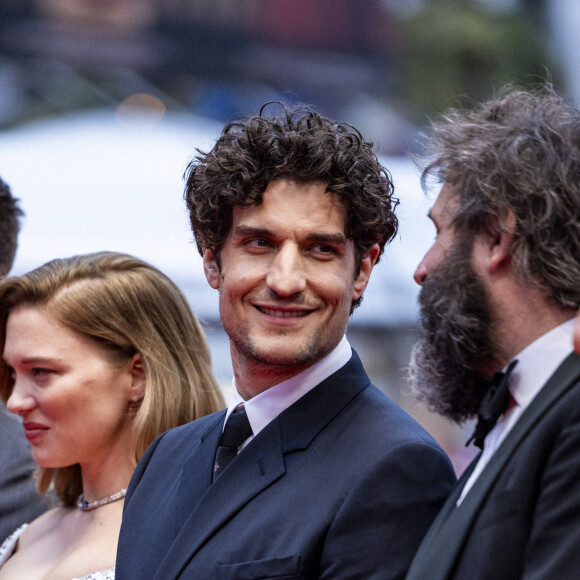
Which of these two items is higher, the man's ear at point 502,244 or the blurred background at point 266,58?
the blurred background at point 266,58

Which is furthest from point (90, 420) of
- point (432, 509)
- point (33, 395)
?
point (432, 509)

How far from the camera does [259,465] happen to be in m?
2.01

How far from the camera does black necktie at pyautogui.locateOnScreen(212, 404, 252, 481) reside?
2129 mm

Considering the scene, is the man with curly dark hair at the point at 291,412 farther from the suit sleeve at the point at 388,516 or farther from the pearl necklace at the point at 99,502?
the pearl necklace at the point at 99,502

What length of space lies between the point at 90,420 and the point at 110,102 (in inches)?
409

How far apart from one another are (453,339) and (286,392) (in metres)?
0.44

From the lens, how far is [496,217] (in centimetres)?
178

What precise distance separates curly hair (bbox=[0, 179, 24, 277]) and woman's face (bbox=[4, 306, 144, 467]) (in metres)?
0.60

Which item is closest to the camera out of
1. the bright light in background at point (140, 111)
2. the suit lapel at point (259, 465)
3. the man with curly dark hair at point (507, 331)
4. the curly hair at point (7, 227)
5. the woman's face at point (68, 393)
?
the man with curly dark hair at point (507, 331)

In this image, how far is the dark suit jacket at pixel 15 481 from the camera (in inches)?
124

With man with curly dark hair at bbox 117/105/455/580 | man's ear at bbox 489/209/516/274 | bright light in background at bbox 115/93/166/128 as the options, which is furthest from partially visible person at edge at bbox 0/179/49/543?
bright light in background at bbox 115/93/166/128

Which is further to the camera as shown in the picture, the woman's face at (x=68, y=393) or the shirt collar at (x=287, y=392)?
the woman's face at (x=68, y=393)

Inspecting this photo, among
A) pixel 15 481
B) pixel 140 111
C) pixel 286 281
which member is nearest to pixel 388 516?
pixel 286 281

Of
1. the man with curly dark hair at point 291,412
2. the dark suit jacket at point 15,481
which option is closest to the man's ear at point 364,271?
the man with curly dark hair at point 291,412
